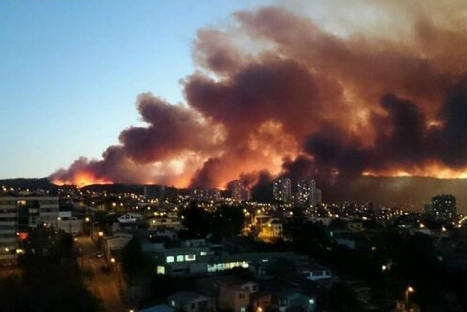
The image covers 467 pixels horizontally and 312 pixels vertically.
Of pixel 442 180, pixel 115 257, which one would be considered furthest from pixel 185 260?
pixel 442 180

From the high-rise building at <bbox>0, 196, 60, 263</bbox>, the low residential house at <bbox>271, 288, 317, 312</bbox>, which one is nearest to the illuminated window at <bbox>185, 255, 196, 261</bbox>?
the low residential house at <bbox>271, 288, 317, 312</bbox>

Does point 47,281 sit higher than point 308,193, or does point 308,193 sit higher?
point 308,193

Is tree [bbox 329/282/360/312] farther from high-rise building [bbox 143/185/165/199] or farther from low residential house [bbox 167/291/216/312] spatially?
high-rise building [bbox 143/185/165/199]

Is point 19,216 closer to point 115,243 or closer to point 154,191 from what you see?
point 115,243

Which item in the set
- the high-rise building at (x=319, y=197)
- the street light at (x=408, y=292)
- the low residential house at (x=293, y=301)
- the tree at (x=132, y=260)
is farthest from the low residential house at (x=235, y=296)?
the high-rise building at (x=319, y=197)

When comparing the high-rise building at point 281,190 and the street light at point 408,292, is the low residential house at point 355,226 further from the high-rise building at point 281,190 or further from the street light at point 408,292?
the high-rise building at point 281,190

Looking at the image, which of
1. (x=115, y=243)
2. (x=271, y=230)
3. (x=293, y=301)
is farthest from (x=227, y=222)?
(x=293, y=301)
